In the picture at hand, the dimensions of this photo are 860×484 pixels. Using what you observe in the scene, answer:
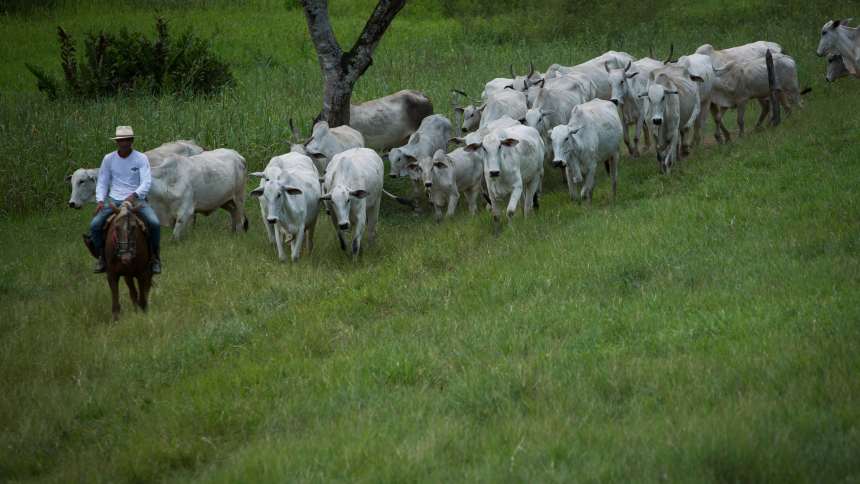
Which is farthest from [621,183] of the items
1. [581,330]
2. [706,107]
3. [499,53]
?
[499,53]

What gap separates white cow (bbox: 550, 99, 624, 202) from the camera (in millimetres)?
14375

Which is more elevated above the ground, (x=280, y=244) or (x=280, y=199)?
(x=280, y=199)

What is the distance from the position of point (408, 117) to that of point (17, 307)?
363 inches

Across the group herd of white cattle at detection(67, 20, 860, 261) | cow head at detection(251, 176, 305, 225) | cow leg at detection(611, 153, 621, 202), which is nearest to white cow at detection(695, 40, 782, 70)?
herd of white cattle at detection(67, 20, 860, 261)

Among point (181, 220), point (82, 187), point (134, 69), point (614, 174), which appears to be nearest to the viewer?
point (181, 220)

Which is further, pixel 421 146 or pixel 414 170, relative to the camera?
pixel 421 146

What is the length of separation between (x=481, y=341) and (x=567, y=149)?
612cm

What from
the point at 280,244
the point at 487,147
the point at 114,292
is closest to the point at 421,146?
the point at 487,147

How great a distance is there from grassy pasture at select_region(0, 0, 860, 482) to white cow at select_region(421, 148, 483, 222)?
547 millimetres

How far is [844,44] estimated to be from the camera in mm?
20266

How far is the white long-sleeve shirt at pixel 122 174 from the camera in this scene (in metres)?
11.4

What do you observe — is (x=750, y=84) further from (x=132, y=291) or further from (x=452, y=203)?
(x=132, y=291)

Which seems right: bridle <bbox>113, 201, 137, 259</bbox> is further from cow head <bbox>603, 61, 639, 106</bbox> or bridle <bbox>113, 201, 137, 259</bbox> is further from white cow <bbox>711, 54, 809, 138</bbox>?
white cow <bbox>711, 54, 809, 138</bbox>

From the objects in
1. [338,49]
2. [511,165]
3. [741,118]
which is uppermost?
[338,49]
